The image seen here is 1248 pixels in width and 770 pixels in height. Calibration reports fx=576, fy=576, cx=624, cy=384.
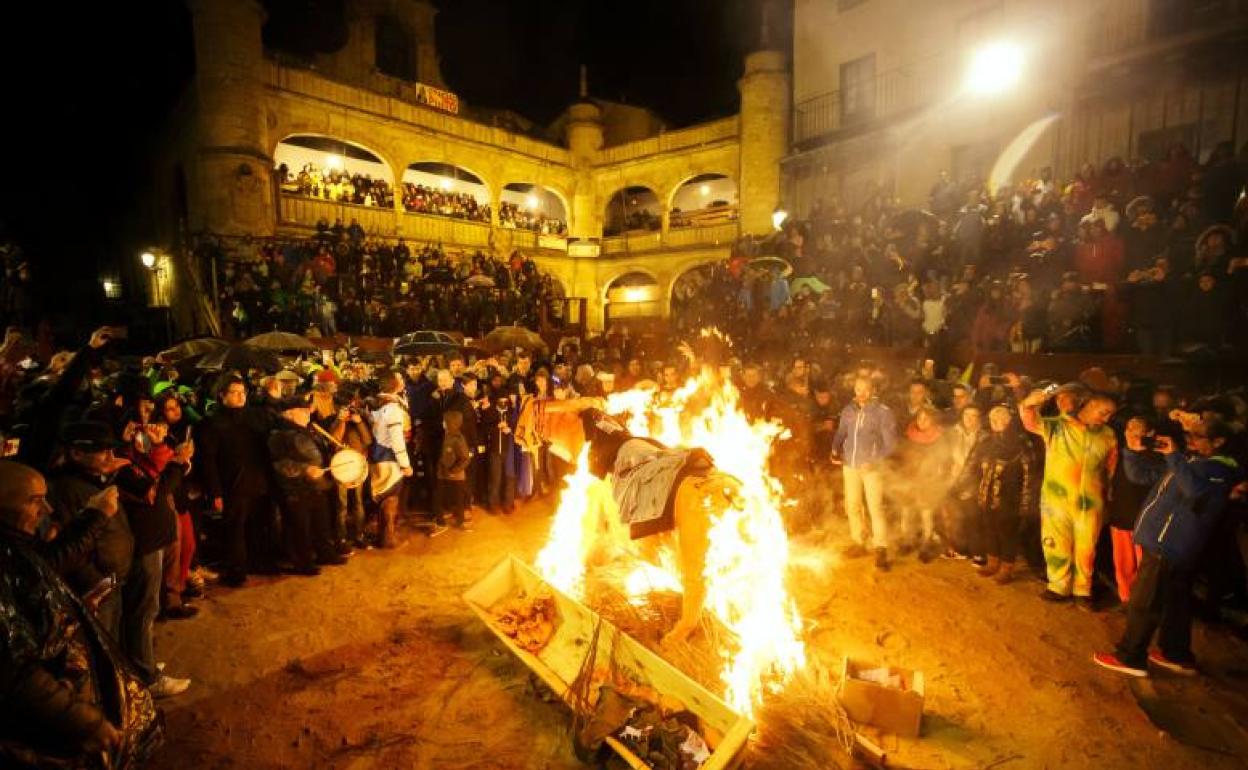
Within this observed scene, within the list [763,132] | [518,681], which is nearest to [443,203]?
[763,132]

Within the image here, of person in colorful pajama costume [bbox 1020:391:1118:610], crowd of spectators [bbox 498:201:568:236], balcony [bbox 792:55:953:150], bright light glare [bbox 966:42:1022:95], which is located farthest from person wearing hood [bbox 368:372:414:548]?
crowd of spectators [bbox 498:201:568:236]

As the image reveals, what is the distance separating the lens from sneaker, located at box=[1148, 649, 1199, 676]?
196 inches

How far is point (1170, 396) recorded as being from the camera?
22.5ft

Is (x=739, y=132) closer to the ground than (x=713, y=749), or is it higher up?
higher up

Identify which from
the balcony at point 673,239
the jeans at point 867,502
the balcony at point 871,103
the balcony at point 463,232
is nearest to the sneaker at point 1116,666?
the jeans at point 867,502

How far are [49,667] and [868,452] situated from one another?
733cm

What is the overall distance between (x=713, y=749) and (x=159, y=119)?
31.2m

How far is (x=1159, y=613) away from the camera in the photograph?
4922mm

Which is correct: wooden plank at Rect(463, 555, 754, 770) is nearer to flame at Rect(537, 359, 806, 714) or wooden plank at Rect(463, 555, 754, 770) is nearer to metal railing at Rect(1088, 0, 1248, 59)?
flame at Rect(537, 359, 806, 714)

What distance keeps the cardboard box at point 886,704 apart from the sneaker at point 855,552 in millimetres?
3157

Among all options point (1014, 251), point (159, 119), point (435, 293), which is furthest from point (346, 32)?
point (1014, 251)

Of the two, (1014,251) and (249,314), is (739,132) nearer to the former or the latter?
(1014,251)

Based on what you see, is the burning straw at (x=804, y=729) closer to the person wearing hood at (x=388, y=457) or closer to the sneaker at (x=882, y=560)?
the sneaker at (x=882, y=560)

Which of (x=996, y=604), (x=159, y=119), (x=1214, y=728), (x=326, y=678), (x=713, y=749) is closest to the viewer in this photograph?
(x=713, y=749)
